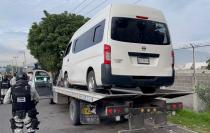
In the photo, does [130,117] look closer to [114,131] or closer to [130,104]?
[130,104]

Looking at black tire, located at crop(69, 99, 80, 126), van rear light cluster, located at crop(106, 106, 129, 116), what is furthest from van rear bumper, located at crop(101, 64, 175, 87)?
black tire, located at crop(69, 99, 80, 126)

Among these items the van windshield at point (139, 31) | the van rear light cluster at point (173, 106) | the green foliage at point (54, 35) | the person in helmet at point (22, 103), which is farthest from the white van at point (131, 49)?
the green foliage at point (54, 35)

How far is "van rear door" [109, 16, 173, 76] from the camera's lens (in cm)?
790

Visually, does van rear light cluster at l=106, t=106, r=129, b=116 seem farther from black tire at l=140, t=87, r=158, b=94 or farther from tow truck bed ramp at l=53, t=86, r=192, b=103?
black tire at l=140, t=87, r=158, b=94

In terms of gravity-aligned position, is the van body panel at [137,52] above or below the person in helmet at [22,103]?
above

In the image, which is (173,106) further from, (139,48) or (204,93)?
(204,93)

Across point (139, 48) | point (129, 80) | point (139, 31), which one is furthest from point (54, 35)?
point (129, 80)

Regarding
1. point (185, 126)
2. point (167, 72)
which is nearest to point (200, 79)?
point (185, 126)

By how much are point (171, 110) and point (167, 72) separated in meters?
0.92

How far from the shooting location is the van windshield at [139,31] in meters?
8.02

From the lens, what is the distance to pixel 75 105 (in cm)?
1008

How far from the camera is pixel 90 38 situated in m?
9.59

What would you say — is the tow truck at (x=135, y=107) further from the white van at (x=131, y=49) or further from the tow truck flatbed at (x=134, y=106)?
the white van at (x=131, y=49)

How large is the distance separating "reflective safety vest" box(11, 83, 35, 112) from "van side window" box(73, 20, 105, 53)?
2328 mm
